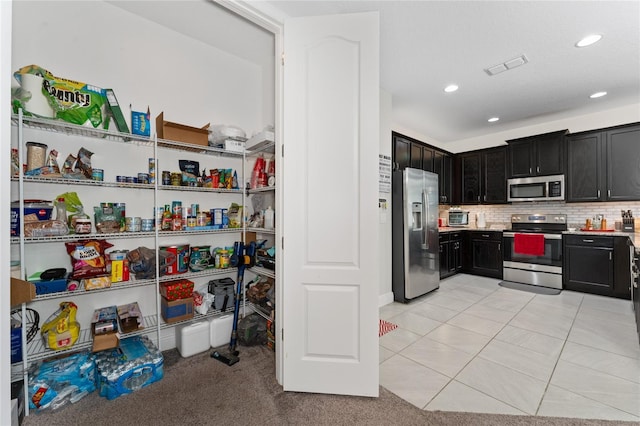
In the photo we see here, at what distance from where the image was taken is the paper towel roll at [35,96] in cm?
168

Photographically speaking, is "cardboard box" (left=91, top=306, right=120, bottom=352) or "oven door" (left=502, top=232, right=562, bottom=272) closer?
"cardboard box" (left=91, top=306, right=120, bottom=352)

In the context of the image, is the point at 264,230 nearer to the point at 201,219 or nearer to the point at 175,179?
the point at 201,219

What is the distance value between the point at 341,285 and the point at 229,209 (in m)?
1.53

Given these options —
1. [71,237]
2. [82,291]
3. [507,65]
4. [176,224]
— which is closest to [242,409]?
[82,291]

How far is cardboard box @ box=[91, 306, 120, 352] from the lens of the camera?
1829 millimetres

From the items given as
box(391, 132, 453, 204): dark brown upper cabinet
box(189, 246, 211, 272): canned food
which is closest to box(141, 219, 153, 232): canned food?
box(189, 246, 211, 272): canned food

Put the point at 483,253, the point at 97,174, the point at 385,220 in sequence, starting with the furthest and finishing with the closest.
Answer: the point at 483,253, the point at 385,220, the point at 97,174

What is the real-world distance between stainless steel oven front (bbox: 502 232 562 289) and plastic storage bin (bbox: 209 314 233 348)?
469cm

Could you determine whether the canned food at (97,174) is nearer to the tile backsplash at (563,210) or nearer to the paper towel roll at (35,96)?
the paper towel roll at (35,96)

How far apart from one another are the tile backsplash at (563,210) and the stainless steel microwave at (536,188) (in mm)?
356

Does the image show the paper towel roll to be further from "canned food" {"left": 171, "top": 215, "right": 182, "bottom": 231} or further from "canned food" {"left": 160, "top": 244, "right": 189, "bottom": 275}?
"canned food" {"left": 160, "top": 244, "right": 189, "bottom": 275}

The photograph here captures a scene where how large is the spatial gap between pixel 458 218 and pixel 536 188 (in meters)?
1.39

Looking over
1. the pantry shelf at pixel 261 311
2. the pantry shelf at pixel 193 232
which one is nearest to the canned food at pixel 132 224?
the pantry shelf at pixel 193 232

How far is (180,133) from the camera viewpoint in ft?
7.48
